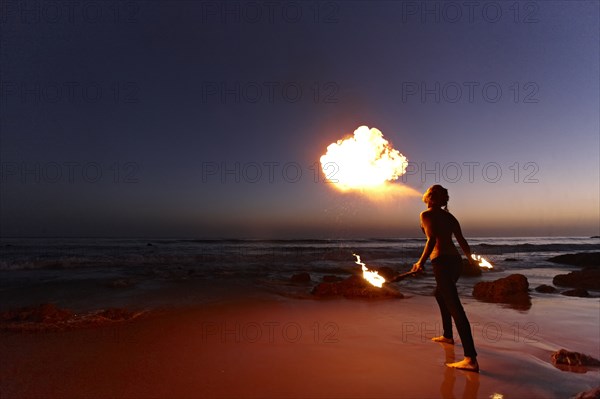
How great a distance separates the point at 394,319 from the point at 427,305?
2.21 m

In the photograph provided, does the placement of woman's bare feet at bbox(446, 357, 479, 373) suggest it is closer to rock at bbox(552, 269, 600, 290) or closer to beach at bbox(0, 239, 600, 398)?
beach at bbox(0, 239, 600, 398)

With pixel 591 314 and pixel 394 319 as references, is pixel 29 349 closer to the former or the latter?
pixel 394 319

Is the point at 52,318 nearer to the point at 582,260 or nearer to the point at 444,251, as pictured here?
the point at 444,251

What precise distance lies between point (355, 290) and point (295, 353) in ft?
18.5

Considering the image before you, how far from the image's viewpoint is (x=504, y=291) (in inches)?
449

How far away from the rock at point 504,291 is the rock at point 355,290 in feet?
9.07

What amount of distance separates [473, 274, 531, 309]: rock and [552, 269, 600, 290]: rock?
4165mm

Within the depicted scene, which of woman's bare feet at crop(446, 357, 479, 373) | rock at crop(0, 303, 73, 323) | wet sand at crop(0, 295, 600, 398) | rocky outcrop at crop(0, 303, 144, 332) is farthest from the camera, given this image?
rock at crop(0, 303, 73, 323)

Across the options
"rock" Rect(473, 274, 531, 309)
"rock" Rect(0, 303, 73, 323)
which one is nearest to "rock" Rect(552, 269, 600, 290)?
"rock" Rect(473, 274, 531, 309)

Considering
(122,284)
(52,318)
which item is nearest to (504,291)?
(52,318)

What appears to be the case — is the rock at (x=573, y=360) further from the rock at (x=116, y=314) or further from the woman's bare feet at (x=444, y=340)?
the rock at (x=116, y=314)

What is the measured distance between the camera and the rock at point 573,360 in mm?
5230

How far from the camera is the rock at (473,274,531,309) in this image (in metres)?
11.2

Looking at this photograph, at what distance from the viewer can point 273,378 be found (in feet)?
15.0
